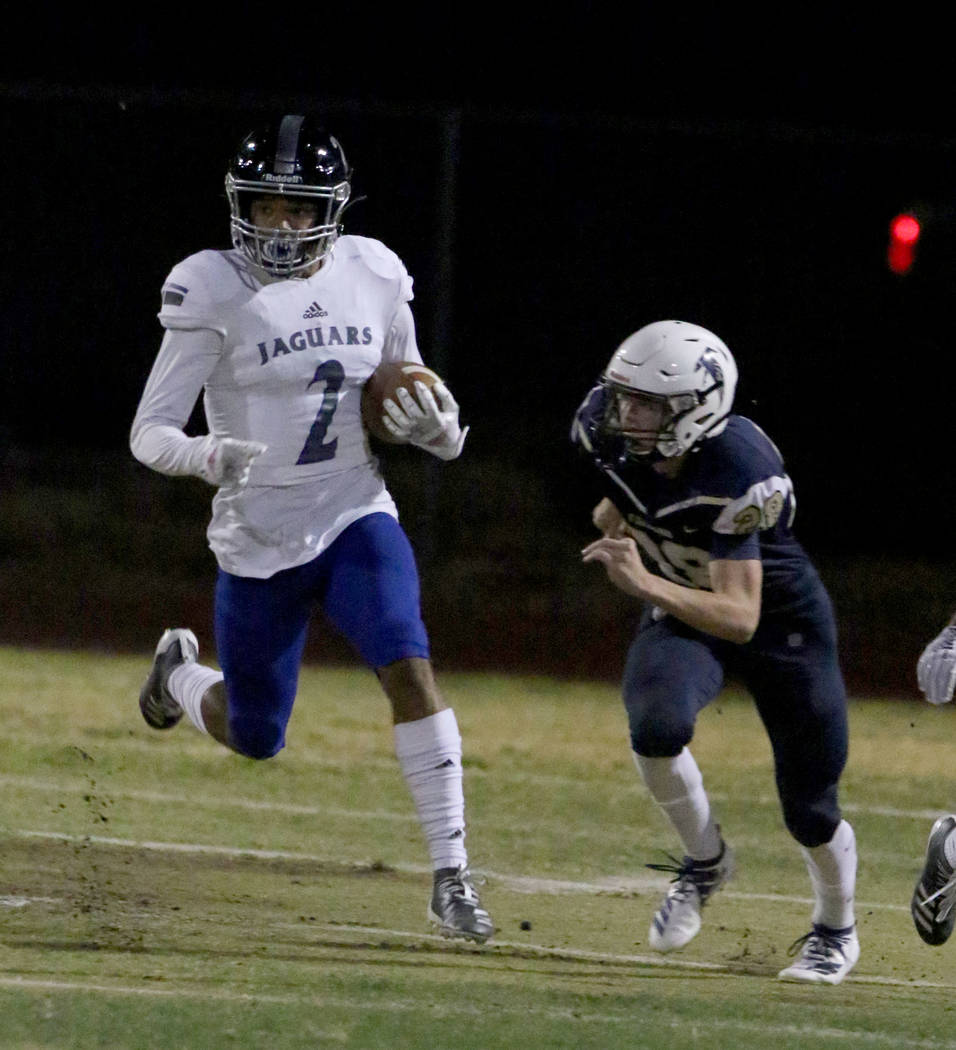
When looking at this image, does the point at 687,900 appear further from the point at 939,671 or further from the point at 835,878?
the point at 939,671

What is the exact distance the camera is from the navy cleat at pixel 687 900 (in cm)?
523

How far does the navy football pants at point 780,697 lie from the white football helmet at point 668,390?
1.77 feet

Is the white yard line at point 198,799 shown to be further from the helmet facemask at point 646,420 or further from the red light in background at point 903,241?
the red light in background at point 903,241

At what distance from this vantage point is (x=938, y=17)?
16484 mm

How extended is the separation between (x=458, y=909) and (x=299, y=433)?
133 cm

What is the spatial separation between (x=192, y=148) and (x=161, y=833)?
831 centimetres

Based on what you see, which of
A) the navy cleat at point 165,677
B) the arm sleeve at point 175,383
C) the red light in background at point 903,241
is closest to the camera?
the arm sleeve at point 175,383

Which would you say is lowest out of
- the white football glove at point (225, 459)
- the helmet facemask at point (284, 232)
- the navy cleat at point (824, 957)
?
the navy cleat at point (824, 957)

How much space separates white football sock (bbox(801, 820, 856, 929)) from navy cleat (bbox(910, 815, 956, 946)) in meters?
0.18

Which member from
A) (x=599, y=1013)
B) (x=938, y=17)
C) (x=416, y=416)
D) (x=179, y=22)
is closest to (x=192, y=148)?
(x=179, y=22)

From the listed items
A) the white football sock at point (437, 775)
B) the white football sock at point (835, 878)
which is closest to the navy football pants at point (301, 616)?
the white football sock at point (437, 775)

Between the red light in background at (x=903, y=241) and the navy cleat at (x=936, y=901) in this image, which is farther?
the red light in background at (x=903, y=241)

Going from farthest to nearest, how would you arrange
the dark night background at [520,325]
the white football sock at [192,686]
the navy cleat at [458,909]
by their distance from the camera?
the dark night background at [520,325]
the white football sock at [192,686]
the navy cleat at [458,909]

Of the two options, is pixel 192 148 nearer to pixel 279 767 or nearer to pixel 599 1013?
pixel 279 767
